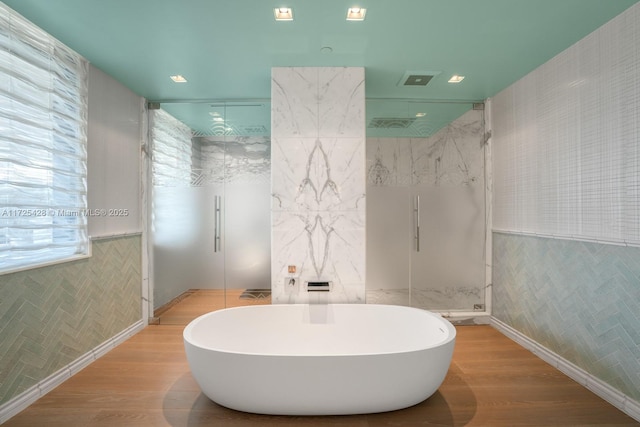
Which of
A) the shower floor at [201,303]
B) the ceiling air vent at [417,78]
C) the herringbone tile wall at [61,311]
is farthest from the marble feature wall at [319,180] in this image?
the herringbone tile wall at [61,311]

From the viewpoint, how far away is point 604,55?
1958 millimetres

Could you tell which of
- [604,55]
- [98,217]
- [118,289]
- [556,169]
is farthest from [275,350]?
[604,55]

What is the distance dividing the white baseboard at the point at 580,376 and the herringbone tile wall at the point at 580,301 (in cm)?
3

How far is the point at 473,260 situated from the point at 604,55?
2.00 m

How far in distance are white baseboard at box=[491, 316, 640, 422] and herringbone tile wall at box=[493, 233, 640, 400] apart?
0.11ft

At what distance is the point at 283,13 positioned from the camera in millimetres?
1831

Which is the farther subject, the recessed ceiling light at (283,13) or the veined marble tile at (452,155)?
the veined marble tile at (452,155)

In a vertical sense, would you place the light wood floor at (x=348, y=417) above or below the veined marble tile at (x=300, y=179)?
below

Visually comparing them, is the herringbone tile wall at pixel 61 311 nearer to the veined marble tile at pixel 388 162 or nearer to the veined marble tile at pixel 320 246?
the veined marble tile at pixel 320 246

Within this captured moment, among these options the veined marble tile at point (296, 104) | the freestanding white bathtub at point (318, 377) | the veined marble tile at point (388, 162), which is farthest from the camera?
the veined marble tile at point (388, 162)

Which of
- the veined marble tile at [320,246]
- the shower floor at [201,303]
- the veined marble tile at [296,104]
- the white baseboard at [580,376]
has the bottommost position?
the white baseboard at [580,376]

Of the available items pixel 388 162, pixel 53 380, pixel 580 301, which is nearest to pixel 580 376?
pixel 580 301

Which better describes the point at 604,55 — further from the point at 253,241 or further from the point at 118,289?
the point at 118,289

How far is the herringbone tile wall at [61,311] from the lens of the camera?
1.79 m
